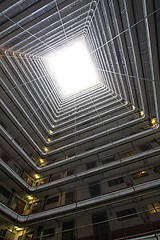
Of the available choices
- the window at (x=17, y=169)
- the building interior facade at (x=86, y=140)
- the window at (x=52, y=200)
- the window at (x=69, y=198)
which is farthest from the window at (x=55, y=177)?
the window at (x=17, y=169)

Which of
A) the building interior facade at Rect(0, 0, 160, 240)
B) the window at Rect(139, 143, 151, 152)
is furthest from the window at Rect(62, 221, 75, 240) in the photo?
the window at Rect(139, 143, 151, 152)

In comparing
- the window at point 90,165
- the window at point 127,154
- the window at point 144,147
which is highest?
the window at point 144,147

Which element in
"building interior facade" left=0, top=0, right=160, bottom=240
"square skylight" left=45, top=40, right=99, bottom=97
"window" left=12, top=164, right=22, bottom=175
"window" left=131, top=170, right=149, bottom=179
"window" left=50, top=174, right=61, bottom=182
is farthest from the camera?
"square skylight" left=45, top=40, right=99, bottom=97

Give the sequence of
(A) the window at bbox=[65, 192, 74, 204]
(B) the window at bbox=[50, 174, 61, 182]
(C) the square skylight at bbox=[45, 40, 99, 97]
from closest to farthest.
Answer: (A) the window at bbox=[65, 192, 74, 204], (B) the window at bbox=[50, 174, 61, 182], (C) the square skylight at bbox=[45, 40, 99, 97]

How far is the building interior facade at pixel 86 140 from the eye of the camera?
9312mm

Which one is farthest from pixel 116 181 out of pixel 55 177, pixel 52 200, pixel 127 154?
pixel 55 177

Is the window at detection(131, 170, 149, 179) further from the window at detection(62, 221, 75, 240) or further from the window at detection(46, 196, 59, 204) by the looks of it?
the window at detection(46, 196, 59, 204)

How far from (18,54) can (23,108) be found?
6.25m

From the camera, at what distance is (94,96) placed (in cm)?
2484

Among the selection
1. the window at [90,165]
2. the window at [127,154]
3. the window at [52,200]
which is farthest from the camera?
the window at [90,165]

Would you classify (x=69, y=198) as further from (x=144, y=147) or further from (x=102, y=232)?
(x=144, y=147)

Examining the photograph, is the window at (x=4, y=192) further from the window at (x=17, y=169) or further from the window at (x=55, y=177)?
the window at (x=55, y=177)

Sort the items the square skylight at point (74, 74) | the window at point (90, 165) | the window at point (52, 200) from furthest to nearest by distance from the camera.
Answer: the square skylight at point (74, 74) < the window at point (90, 165) < the window at point (52, 200)

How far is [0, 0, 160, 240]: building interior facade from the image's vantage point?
931cm
